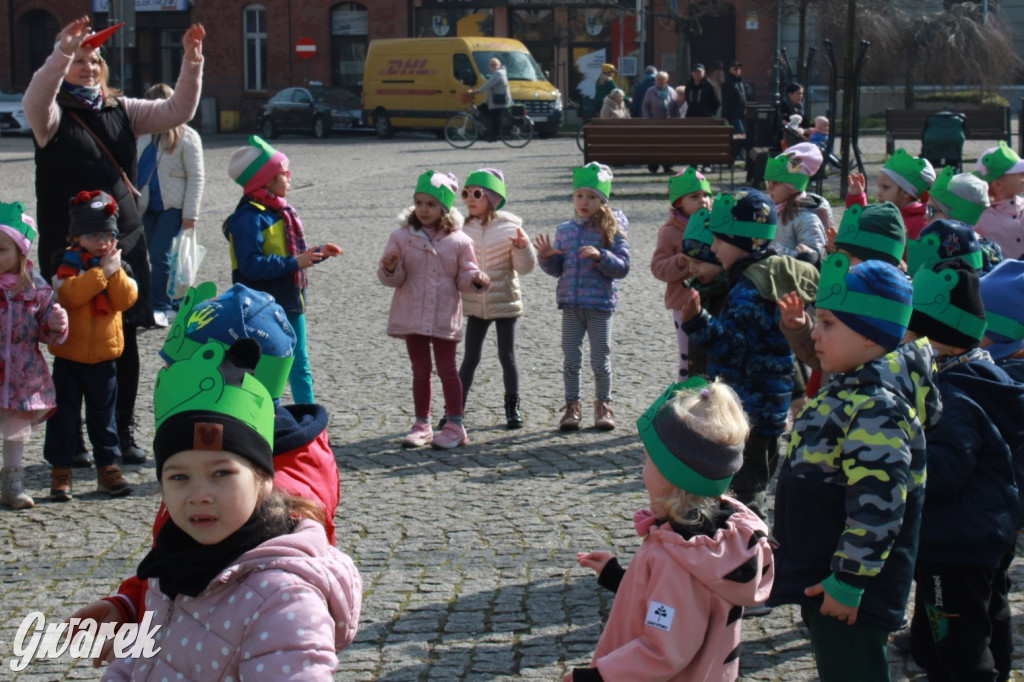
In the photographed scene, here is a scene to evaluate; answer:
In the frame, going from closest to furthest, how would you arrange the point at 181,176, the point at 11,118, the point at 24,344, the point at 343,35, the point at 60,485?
the point at 24,344
the point at 60,485
the point at 181,176
the point at 11,118
the point at 343,35

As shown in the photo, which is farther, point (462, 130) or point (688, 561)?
point (462, 130)

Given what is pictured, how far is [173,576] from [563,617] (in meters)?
2.51

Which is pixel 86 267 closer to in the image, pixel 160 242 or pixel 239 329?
pixel 239 329

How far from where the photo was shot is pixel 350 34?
46.9 m

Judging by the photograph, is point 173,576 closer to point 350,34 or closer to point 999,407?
point 999,407

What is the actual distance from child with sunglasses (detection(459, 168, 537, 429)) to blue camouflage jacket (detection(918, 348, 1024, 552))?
3.88 metres

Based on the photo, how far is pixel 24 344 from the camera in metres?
6.18

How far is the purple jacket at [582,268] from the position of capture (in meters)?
7.63

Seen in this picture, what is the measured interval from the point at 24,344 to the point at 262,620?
405cm

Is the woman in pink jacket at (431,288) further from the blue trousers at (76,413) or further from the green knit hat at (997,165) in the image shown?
the green knit hat at (997,165)

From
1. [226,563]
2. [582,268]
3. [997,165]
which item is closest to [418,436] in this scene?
[582,268]

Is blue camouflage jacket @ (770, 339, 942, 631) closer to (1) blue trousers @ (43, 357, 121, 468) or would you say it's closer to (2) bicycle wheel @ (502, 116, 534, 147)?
(1) blue trousers @ (43, 357, 121, 468)

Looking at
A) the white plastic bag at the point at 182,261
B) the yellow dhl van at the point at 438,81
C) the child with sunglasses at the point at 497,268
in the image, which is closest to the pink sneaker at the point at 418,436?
the child with sunglasses at the point at 497,268

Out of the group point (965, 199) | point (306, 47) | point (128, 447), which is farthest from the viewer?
point (306, 47)
